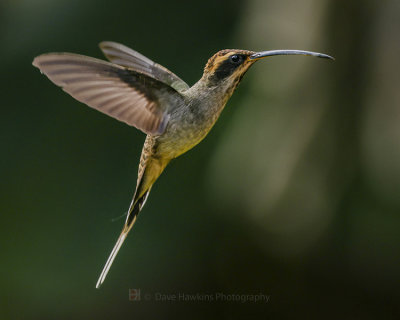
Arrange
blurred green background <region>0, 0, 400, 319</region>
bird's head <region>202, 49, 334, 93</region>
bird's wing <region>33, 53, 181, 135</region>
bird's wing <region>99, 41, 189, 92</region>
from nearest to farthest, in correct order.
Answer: bird's wing <region>33, 53, 181, 135</region>
bird's head <region>202, 49, 334, 93</region>
bird's wing <region>99, 41, 189, 92</region>
blurred green background <region>0, 0, 400, 319</region>

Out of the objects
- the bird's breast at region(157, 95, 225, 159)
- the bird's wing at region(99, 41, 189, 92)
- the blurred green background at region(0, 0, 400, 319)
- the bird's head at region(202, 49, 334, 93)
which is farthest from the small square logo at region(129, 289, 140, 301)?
the bird's head at region(202, 49, 334, 93)

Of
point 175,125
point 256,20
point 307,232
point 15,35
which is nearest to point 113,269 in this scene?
point 307,232

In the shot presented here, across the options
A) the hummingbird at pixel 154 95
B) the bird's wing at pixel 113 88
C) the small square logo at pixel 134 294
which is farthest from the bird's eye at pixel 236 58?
the small square logo at pixel 134 294

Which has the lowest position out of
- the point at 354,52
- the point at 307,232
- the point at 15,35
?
the point at 307,232

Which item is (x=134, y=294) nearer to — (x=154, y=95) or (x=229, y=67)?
(x=154, y=95)

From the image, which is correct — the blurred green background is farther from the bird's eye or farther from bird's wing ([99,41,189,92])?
the bird's eye

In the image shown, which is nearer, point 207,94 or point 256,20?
point 207,94

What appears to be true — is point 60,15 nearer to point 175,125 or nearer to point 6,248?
point 6,248
